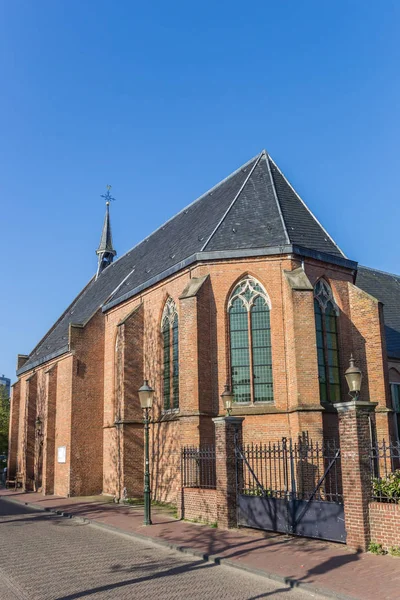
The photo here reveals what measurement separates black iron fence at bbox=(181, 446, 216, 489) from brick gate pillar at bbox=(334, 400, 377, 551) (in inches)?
199

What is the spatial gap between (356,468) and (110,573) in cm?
504

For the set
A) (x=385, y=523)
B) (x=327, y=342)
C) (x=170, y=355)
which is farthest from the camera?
(x=170, y=355)

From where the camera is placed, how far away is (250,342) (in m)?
18.5

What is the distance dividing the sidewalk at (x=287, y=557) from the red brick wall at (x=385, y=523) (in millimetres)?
340

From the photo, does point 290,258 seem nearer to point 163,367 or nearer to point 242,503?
point 163,367

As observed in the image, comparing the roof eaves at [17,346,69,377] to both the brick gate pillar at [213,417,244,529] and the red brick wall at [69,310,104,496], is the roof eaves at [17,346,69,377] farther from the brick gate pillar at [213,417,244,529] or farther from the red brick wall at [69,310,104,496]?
A: the brick gate pillar at [213,417,244,529]

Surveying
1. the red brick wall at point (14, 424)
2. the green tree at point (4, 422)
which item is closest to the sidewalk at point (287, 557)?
the red brick wall at point (14, 424)

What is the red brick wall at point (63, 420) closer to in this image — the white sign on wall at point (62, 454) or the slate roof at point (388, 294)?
the white sign on wall at point (62, 454)

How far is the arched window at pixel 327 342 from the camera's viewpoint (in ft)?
61.3

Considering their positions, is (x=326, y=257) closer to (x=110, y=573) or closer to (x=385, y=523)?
(x=385, y=523)

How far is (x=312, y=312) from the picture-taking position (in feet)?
57.4

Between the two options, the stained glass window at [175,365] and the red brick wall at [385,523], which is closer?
the red brick wall at [385,523]

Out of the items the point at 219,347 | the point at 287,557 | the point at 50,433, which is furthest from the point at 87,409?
the point at 287,557

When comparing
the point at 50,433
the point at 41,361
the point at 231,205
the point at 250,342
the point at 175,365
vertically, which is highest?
the point at 231,205
